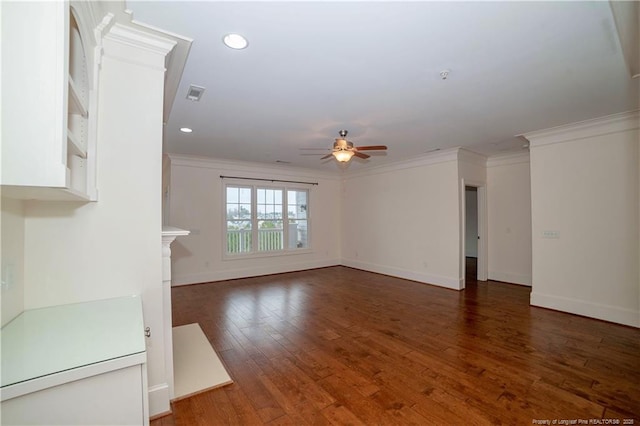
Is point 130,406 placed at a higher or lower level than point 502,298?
higher

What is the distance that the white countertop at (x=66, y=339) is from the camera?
1.03 metres

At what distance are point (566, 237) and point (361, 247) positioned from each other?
Answer: 4129 mm

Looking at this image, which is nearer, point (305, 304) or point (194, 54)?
point (194, 54)

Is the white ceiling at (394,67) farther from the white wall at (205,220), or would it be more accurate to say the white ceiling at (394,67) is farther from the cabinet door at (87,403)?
the cabinet door at (87,403)

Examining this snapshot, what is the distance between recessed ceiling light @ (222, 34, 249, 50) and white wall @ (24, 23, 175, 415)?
1.58 ft

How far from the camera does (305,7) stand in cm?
166

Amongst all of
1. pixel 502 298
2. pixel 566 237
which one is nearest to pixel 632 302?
pixel 566 237

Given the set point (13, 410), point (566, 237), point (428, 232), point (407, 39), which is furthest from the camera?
point (428, 232)

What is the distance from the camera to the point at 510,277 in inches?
222

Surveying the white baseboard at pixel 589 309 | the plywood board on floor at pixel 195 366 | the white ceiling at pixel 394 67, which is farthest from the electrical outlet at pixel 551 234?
the plywood board on floor at pixel 195 366

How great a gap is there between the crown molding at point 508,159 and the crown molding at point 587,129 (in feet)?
4.14

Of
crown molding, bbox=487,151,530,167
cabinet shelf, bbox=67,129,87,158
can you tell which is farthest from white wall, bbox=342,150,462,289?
cabinet shelf, bbox=67,129,87,158

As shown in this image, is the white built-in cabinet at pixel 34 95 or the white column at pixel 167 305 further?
the white column at pixel 167 305

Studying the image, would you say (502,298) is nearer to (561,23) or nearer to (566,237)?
(566,237)
